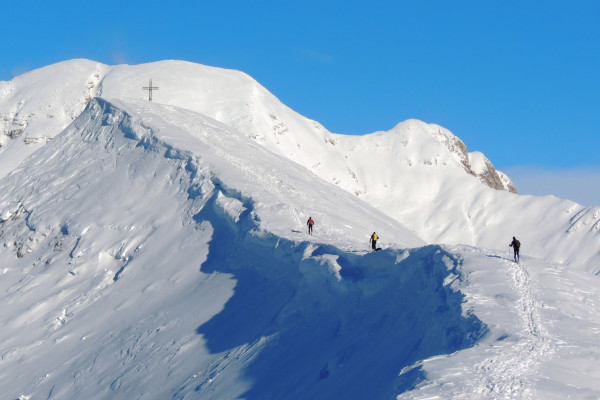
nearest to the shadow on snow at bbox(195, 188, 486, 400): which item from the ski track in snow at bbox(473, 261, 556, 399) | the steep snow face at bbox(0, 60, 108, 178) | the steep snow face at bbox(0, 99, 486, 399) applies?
the steep snow face at bbox(0, 99, 486, 399)

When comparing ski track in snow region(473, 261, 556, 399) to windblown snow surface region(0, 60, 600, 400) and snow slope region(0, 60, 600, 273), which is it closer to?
windblown snow surface region(0, 60, 600, 400)

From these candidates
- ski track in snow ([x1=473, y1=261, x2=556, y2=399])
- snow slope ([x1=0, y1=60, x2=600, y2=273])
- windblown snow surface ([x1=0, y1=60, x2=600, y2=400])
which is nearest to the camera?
ski track in snow ([x1=473, y1=261, x2=556, y2=399])

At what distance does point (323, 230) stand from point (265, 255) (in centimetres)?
238

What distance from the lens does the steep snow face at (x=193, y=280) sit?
68.4 feet

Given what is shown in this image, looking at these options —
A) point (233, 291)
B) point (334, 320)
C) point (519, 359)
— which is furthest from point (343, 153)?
point (519, 359)

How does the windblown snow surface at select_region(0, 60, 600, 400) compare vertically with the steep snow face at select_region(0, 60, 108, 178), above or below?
below

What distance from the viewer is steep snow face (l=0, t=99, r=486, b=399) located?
20844 millimetres

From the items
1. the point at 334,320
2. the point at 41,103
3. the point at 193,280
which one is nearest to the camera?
the point at 334,320

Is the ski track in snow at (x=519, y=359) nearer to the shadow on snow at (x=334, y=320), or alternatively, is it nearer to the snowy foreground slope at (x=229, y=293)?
the snowy foreground slope at (x=229, y=293)

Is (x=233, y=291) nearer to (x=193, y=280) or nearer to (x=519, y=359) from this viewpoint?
(x=193, y=280)

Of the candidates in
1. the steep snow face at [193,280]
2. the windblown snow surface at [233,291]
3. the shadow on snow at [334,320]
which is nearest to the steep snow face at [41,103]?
the steep snow face at [193,280]

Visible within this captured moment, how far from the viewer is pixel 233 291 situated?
27.8 metres

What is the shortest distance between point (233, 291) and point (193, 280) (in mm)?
2495

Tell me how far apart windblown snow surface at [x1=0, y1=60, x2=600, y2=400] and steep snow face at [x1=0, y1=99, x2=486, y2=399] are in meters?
0.07
